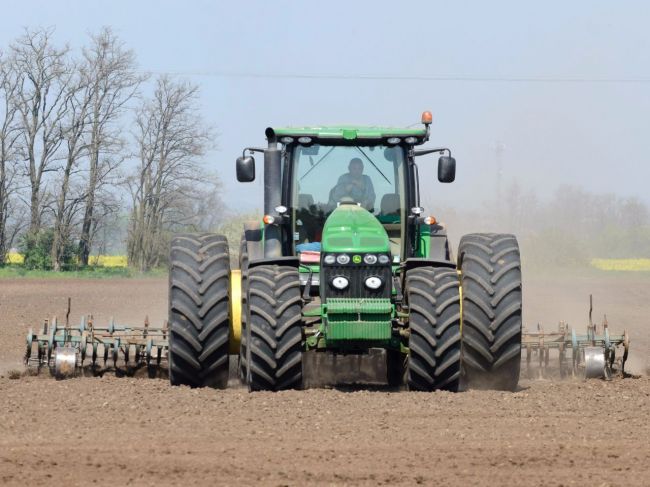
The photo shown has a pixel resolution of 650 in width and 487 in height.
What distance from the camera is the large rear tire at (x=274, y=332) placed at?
10062 mm

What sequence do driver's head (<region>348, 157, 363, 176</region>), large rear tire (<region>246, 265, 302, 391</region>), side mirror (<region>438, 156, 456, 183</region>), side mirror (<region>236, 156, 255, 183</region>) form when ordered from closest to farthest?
1. large rear tire (<region>246, 265, 302, 391</region>)
2. side mirror (<region>236, 156, 255, 183</region>)
3. side mirror (<region>438, 156, 456, 183</region>)
4. driver's head (<region>348, 157, 363, 176</region>)

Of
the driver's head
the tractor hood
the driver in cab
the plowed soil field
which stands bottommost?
the plowed soil field

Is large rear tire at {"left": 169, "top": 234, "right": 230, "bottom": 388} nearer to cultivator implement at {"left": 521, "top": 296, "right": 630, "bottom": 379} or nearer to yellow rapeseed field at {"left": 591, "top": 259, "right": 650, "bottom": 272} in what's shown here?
cultivator implement at {"left": 521, "top": 296, "right": 630, "bottom": 379}

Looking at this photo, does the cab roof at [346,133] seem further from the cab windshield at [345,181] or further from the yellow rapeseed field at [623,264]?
the yellow rapeseed field at [623,264]

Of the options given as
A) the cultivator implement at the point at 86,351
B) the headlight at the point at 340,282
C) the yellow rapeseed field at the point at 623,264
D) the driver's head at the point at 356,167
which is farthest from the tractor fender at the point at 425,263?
the yellow rapeseed field at the point at 623,264

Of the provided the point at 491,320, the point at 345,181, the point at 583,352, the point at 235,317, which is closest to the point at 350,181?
the point at 345,181

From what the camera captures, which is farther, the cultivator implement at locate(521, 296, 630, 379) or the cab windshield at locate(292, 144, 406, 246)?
the cultivator implement at locate(521, 296, 630, 379)

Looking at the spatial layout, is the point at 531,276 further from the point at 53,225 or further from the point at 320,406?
the point at 320,406

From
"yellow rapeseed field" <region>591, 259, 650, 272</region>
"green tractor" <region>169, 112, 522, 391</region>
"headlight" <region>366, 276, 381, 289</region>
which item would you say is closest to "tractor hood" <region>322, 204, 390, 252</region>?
"green tractor" <region>169, 112, 522, 391</region>

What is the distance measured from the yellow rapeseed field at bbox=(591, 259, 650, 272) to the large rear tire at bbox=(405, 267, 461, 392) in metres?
51.4

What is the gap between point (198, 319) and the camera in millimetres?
10648

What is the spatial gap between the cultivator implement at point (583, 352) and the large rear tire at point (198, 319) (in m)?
3.40

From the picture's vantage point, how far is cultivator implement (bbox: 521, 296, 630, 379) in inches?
475

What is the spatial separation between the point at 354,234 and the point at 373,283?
0.49 m
